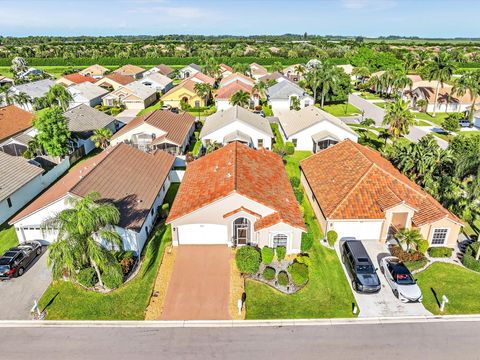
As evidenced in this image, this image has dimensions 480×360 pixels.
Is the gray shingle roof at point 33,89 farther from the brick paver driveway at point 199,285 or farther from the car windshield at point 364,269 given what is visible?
the car windshield at point 364,269

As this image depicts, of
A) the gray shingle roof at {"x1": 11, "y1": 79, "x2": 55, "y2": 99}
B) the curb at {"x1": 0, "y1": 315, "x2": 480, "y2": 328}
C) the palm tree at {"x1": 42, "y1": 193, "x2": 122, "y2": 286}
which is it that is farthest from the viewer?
the gray shingle roof at {"x1": 11, "y1": 79, "x2": 55, "y2": 99}

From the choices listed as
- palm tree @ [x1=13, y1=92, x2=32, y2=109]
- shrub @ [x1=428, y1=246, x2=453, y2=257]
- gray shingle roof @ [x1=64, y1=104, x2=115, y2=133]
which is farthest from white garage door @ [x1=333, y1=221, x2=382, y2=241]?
palm tree @ [x1=13, y1=92, x2=32, y2=109]

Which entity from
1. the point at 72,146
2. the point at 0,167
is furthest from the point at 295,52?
the point at 0,167

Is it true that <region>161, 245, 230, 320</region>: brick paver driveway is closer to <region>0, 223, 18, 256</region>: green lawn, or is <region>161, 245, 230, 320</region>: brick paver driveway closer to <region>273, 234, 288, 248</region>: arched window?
<region>273, 234, 288, 248</region>: arched window

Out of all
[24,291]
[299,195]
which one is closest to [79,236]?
[24,291]

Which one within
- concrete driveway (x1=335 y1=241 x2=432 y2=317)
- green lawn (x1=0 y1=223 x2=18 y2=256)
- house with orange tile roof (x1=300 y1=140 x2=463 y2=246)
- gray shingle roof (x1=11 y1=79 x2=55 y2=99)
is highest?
gray shingle roof (x1=11 y1=79 x2=55 y2=99)

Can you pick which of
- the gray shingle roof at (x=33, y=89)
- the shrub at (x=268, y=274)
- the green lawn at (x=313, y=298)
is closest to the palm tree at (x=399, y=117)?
the green lawn at (x=313, y=298)
